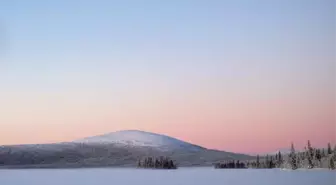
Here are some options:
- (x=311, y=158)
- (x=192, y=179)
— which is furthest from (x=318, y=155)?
(x=192, y=179)

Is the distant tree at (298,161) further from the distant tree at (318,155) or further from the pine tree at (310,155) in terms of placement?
the distant tree at (318,155)

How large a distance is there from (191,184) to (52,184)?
23.1 m

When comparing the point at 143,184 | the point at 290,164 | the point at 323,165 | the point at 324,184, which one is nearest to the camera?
the point at 324,184

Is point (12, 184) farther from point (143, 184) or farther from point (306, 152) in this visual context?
point (306, 152)

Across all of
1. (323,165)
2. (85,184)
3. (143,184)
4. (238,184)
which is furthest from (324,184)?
(323,165)

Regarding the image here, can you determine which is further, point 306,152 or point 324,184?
point 306,152

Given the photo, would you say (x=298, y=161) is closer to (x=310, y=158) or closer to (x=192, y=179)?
(x=310, y=158)

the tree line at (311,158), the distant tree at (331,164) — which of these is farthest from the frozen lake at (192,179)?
the tree line at (311,158)

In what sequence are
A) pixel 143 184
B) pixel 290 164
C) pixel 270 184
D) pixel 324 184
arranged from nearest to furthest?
pixel 324 184, pixel 270 184, pixel 143 184, pixel 290 164

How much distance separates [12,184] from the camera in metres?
84.9

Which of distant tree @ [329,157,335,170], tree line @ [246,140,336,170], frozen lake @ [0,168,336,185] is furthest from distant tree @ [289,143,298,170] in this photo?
frozen lake @ [0,168,336,185]

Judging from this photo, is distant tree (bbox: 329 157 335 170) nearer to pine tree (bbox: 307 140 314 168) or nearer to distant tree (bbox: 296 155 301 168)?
pine tree (bbox: 307 140 314 168)

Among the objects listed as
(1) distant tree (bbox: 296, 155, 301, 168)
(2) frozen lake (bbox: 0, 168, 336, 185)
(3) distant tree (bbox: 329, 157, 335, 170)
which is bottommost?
(2) frozen lake (bbox: 0, 168, 336, 185)

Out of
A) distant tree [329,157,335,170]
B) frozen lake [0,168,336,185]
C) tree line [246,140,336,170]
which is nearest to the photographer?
frozen lake [0,168,336,185]
